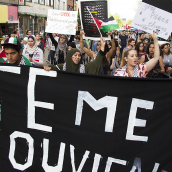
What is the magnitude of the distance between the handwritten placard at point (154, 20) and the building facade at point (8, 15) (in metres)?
21.2

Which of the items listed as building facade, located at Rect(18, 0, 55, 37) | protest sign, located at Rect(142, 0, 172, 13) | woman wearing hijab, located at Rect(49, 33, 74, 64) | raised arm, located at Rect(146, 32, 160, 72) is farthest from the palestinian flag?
building facade, located at Rect(18, 0, 55, 37)

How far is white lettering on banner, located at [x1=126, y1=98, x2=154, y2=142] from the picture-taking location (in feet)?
8.80

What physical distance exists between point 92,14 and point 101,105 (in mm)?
2401

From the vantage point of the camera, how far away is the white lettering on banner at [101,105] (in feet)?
8.97

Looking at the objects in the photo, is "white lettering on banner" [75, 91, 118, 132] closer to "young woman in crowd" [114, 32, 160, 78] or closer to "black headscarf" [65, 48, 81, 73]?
"young woman in crowd" [114, 32, 160, 78]

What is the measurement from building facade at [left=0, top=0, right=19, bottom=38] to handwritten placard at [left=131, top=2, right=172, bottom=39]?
833 inches

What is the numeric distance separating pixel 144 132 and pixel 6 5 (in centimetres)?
2578

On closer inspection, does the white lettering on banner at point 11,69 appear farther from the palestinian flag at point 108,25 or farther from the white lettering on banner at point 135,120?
the palestinian flag at point 108,25

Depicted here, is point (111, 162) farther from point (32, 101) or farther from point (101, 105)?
point (32, 101)

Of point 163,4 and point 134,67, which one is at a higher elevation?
point 163,4

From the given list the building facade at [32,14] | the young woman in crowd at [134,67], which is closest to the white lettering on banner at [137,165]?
the young woman in crowd at [134,67]

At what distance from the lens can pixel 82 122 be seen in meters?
2.80

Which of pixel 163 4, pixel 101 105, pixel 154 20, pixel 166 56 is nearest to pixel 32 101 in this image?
pixel 101 105

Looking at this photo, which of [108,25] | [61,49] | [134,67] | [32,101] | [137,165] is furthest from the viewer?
[61,49]
